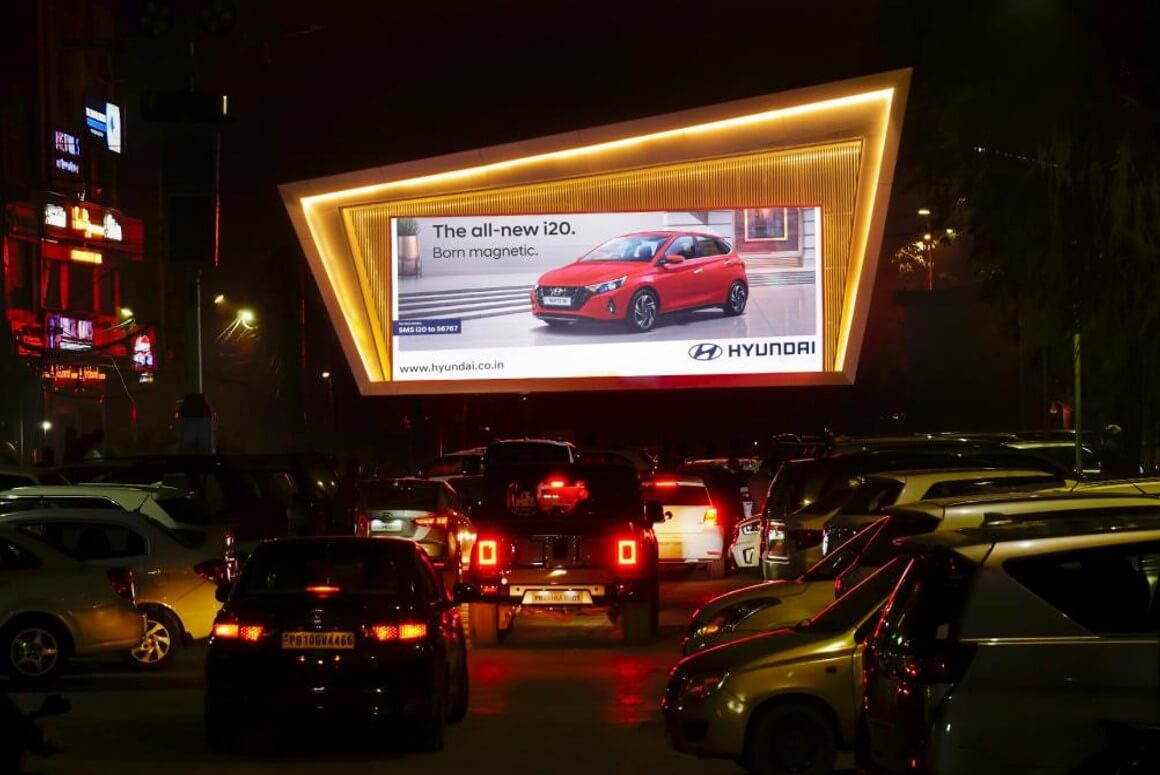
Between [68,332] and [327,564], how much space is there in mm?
49432

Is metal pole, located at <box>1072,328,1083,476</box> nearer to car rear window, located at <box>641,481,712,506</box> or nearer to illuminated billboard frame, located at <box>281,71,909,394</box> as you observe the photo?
car rear window, located at <box>641,481,712,506</box>

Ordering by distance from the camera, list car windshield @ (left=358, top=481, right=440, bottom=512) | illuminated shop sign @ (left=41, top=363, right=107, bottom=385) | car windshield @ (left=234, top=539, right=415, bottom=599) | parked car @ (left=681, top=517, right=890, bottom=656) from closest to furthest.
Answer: car windshield @ (left=234, top=539, right=415, bottom=599) → parked car @ (left=681, top=517, right=890, bottom=656) → car windshield @ (left=358, top=481, right=440, bottom=512) → illuminated shop sign @ (left=41, top=363, right=107, bottom=385)

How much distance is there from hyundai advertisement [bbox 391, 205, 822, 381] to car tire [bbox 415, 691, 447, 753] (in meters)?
24.9

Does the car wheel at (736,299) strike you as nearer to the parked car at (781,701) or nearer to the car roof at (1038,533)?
the parked car at (781,701)

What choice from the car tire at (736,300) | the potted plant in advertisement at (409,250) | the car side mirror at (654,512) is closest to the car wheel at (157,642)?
the car side mirror at (654,512)

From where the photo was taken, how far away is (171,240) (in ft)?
81.9

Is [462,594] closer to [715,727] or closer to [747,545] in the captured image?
[715,727]

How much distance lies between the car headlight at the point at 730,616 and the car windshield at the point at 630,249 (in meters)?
23.3

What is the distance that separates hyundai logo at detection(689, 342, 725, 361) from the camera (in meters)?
36.3

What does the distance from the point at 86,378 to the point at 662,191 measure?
2704cm

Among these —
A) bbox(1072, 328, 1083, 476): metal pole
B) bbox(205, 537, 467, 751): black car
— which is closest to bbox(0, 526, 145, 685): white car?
bbox(205, 537, 467, 751): black car

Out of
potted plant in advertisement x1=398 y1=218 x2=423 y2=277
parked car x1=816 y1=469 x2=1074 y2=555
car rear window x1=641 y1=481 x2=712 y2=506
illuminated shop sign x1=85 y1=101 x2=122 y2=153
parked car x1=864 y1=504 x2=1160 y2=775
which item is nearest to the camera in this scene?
parked car x1=864 y1=504 x2=1160 y2=775

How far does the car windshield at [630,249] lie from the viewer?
118 feet

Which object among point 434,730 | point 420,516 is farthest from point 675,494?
point 434,730
